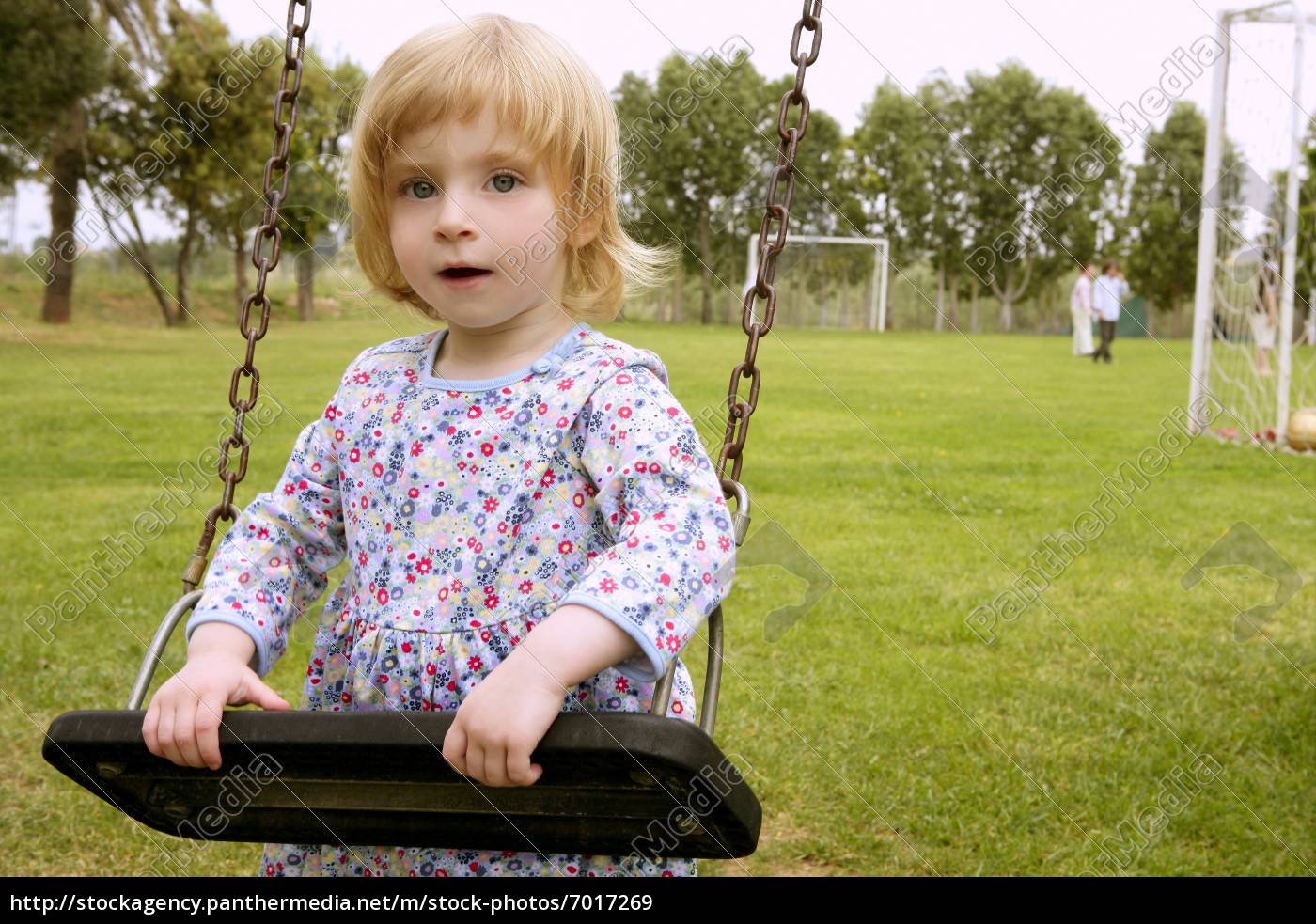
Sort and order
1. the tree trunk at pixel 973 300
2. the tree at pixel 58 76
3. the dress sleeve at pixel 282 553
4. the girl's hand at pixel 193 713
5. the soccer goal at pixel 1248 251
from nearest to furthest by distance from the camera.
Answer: the girl's hand at pixel 193 713 < the dress sleeve at pixel 282 553 < the soccer goal at pixel 1248 251 < the tree at pixel 58 76 < the tree trunk at pixel 973 300

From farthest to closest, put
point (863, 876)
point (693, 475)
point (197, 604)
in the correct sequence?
point (863, 876) < point (197, 604) < point (693, 475)

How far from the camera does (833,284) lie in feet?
147

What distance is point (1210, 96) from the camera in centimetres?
916


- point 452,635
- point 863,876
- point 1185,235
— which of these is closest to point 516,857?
point 452,635

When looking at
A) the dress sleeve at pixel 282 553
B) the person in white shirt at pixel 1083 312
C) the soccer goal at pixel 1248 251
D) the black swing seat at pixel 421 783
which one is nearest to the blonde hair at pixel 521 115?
the dress sleeve at pixel 282 553

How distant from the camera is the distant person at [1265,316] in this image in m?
10.1

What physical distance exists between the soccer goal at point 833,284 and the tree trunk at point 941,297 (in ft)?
7.39

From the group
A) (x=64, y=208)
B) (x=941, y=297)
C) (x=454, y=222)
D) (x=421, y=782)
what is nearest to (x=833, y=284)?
(x=941, y=297)

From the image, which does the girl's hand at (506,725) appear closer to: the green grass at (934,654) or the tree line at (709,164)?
the green grass at (934,654)

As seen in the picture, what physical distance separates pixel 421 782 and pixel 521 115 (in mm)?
850

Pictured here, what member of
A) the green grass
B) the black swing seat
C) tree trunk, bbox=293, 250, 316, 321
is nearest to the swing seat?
the black swing seat

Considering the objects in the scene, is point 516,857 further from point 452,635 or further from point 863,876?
point 863,876

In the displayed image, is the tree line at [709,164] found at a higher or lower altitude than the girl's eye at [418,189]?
higher
